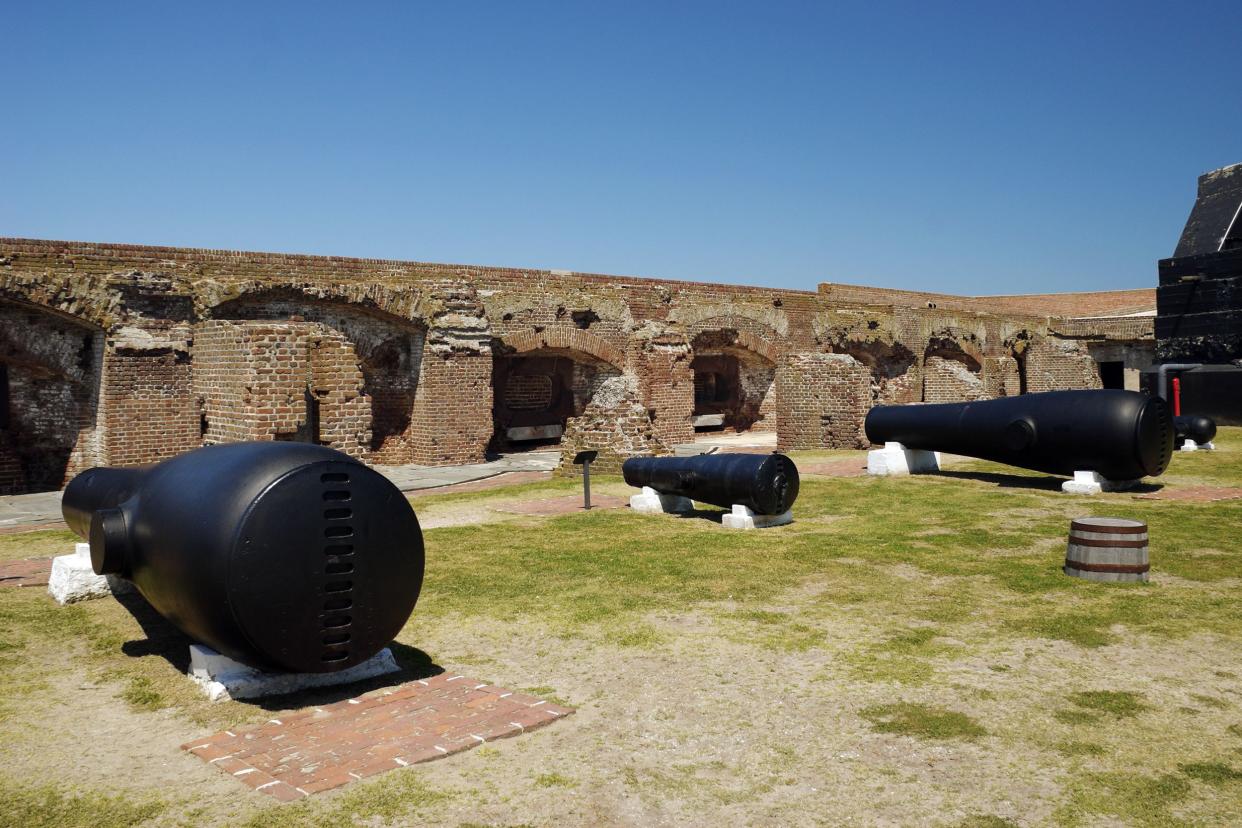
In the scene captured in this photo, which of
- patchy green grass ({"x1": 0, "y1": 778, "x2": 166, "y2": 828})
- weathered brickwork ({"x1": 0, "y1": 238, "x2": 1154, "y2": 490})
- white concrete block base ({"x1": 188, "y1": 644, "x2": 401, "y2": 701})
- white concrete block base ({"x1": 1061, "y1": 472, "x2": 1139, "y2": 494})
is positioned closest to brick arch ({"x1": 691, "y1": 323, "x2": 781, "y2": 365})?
weathered brickwork ({"x1": 0, "y1": 238, "x2": 1154, "y2": 490})

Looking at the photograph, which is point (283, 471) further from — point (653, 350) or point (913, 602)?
point (653, 350)

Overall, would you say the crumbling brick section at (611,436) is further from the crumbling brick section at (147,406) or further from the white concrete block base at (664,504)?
the crumbling brick section at (147,406)

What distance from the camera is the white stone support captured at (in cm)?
1364

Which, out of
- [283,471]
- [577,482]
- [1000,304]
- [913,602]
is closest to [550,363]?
[577,482]

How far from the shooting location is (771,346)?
21.4 meters

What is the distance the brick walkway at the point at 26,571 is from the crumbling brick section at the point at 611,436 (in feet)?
22.2

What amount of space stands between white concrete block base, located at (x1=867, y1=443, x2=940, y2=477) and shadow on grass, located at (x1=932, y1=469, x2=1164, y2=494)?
22 cm

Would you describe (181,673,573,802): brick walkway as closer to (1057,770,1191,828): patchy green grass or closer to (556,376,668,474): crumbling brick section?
(1057,770,1191,828): patchy green grass

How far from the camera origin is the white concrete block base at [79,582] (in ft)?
20.7

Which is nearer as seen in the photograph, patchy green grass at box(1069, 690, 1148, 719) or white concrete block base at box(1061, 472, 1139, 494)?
patchy green grass at box(1069, 690, 1148, 719)

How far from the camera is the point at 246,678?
4.34m

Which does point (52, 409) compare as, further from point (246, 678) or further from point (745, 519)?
point (246, 678)

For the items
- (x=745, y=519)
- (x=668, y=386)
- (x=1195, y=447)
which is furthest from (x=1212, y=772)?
(x=668, y=386)

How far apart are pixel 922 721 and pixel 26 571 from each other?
6.72 metres
